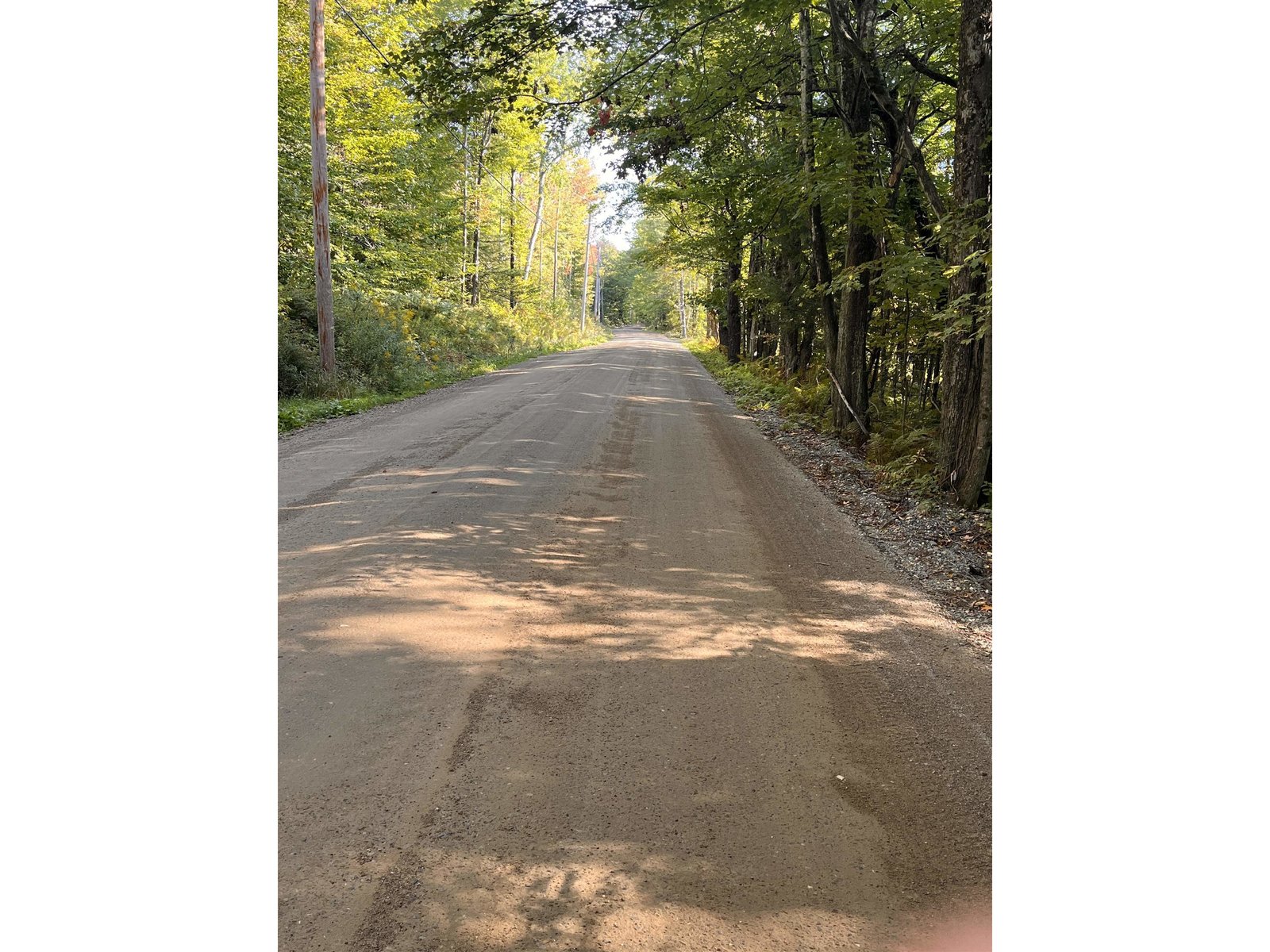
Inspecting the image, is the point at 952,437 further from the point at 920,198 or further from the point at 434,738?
the point at 434,738

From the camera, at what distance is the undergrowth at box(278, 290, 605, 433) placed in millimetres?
13508

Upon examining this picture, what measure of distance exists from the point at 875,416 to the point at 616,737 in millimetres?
9791

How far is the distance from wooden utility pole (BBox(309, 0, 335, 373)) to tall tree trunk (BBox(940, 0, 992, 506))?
34.0 feet

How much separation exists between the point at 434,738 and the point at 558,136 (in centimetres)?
835

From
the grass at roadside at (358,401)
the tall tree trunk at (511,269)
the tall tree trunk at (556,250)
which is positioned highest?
the tall tree trunk at (556,250)

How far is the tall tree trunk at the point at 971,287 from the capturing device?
6.49 metres

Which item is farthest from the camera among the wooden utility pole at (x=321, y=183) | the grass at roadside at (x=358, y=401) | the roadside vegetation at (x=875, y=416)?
the wooden utility pole at (x=321, y=183)

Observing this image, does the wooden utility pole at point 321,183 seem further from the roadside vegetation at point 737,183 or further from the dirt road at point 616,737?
the dirt road at point 616,737

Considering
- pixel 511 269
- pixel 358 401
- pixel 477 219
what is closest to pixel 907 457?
pixel 358 401

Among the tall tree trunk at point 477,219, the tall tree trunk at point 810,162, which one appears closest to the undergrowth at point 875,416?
the tall tree trunk at point 810,162

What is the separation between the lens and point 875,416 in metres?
11.9

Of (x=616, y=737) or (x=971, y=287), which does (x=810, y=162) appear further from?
(x=616, y=737)

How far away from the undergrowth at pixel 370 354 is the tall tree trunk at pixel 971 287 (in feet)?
28.2
